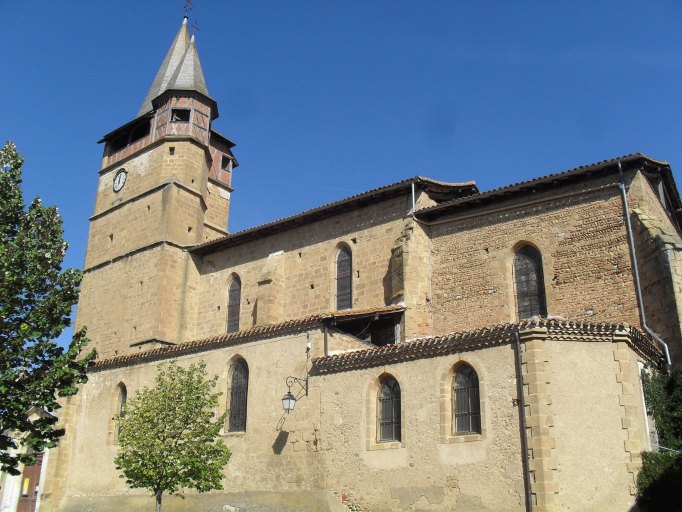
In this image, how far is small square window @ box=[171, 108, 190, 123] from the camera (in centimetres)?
3057

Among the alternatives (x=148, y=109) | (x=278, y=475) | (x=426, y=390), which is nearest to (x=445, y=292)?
(x=426, y=390)

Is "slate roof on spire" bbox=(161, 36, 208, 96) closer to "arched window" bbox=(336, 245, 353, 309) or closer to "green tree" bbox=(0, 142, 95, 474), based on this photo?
"arched window" bbox=(336, 245, 353, 309)

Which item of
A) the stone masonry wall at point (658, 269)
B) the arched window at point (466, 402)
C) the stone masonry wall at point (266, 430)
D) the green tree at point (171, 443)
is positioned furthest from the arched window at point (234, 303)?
the stone masonry wall at point (658, 269)

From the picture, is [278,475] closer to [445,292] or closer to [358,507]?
[358,507]

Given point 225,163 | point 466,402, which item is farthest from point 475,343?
point 225,163

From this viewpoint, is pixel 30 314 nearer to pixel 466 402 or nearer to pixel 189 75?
pixel 466 402

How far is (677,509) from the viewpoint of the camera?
13.0m

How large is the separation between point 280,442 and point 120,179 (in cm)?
1783

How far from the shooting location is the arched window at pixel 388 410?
1549cm

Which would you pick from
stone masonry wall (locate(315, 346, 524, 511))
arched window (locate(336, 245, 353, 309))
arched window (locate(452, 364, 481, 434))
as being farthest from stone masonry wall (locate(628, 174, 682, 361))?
arched window (locate(336, 245, 353, 309))

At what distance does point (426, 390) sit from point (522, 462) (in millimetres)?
2627

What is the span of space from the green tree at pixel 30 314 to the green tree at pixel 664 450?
1166 cm

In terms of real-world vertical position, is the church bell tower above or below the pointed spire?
below

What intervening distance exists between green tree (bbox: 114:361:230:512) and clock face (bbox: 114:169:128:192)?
1572 centimetres
